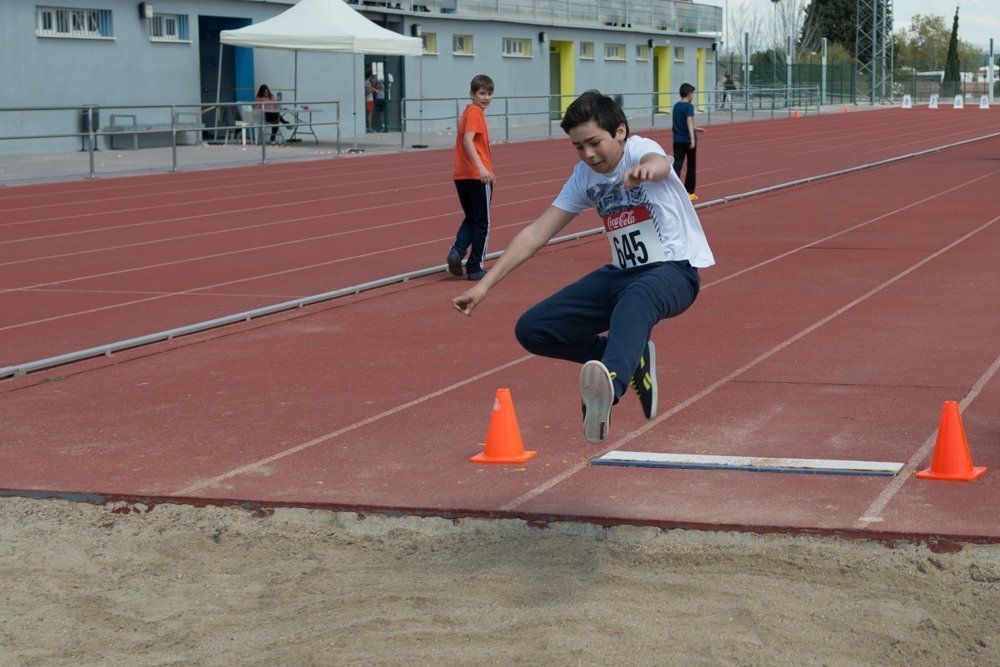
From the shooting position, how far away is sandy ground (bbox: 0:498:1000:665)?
4.45 m

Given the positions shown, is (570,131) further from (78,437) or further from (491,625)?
(78,437)

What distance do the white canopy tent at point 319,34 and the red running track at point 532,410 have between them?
1793 cm

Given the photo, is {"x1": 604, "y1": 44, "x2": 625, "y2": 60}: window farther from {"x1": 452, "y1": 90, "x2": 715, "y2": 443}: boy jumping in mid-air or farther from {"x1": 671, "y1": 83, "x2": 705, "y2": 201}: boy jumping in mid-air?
{"x1": 452, "y1": 90, "x2": 715, "y2": 443}: boy jumping in mid-air

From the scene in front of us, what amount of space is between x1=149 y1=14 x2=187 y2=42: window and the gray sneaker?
29.1 metres

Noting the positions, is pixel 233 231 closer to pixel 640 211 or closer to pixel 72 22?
pixel 640 211

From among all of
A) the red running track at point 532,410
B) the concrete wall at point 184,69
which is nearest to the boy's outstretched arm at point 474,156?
the red running track at point 532,410

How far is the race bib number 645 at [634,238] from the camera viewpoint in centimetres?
565

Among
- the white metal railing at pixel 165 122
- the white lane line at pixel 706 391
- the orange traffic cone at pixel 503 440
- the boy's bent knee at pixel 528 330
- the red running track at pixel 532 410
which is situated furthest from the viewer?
the white metal railing at pixel 165 122

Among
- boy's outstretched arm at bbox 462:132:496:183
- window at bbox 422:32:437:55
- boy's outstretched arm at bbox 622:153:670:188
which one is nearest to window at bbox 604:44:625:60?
window at bbox 422:32:437:55

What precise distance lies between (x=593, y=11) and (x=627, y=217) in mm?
47688

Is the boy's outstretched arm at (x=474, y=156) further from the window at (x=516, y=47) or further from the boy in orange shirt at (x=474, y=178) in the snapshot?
the window at (x=516, y=47)

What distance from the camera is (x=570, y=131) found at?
5.54m

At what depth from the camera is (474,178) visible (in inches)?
480

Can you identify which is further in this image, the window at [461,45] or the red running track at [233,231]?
the window at [461,45]
